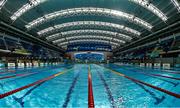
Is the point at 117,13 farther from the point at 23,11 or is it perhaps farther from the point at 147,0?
the point at 23,11

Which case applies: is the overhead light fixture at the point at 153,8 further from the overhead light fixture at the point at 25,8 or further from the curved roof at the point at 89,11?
the overhead light fixture at the point at 25,8

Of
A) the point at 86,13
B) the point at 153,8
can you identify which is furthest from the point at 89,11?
the point at 153,8

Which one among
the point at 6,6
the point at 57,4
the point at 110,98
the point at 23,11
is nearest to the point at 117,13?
the point at 57,4

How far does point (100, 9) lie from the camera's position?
28375 millimetres

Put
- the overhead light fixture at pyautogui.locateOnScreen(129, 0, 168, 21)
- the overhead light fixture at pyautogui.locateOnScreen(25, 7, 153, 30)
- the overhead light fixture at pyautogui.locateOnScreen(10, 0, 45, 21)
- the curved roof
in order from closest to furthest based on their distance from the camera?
the overhead light fixture at pyautogui.locateOnScreen(10, 0, 45, 21) → the curved roof → the overhead light fixture at pyautogui.locateOnScreen(129, 0, 168, 21) → the overhead light fixture at pyautogui.locateOnScreen(25, 7, 153, 30)

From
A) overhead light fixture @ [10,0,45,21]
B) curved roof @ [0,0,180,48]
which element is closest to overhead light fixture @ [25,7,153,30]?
curved roof @ [0,0,180,48]

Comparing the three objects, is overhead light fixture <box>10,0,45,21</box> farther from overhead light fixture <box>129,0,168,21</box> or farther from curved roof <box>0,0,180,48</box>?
overhead light fixture <box>129,0,168,21</box>

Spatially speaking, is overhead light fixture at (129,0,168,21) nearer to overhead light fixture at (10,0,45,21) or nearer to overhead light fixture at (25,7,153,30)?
overhead light fixture at (25,7,153,30)

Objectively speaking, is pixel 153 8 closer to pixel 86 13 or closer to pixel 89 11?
pixel 89 11

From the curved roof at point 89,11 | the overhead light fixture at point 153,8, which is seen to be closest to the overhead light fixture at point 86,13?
the curved roof at point 89,11

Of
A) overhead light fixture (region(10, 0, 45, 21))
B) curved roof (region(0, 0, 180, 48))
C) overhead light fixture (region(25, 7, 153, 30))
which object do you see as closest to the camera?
overhead light fixture (region(10, 0, 45, 21))

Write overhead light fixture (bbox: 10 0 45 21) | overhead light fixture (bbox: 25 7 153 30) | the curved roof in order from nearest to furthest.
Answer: overhead light fixture (bbox: 10 0 45 21) < the curved roof < overhead light fixture (bbox: 25 7 153 30)

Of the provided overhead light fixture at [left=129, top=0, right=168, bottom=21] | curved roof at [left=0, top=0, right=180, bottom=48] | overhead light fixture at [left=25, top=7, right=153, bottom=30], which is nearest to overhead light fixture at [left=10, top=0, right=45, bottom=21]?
curved roof at [left=0, top=0, right=180, bottom=48]

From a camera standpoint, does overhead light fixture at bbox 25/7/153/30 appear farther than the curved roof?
Yes
